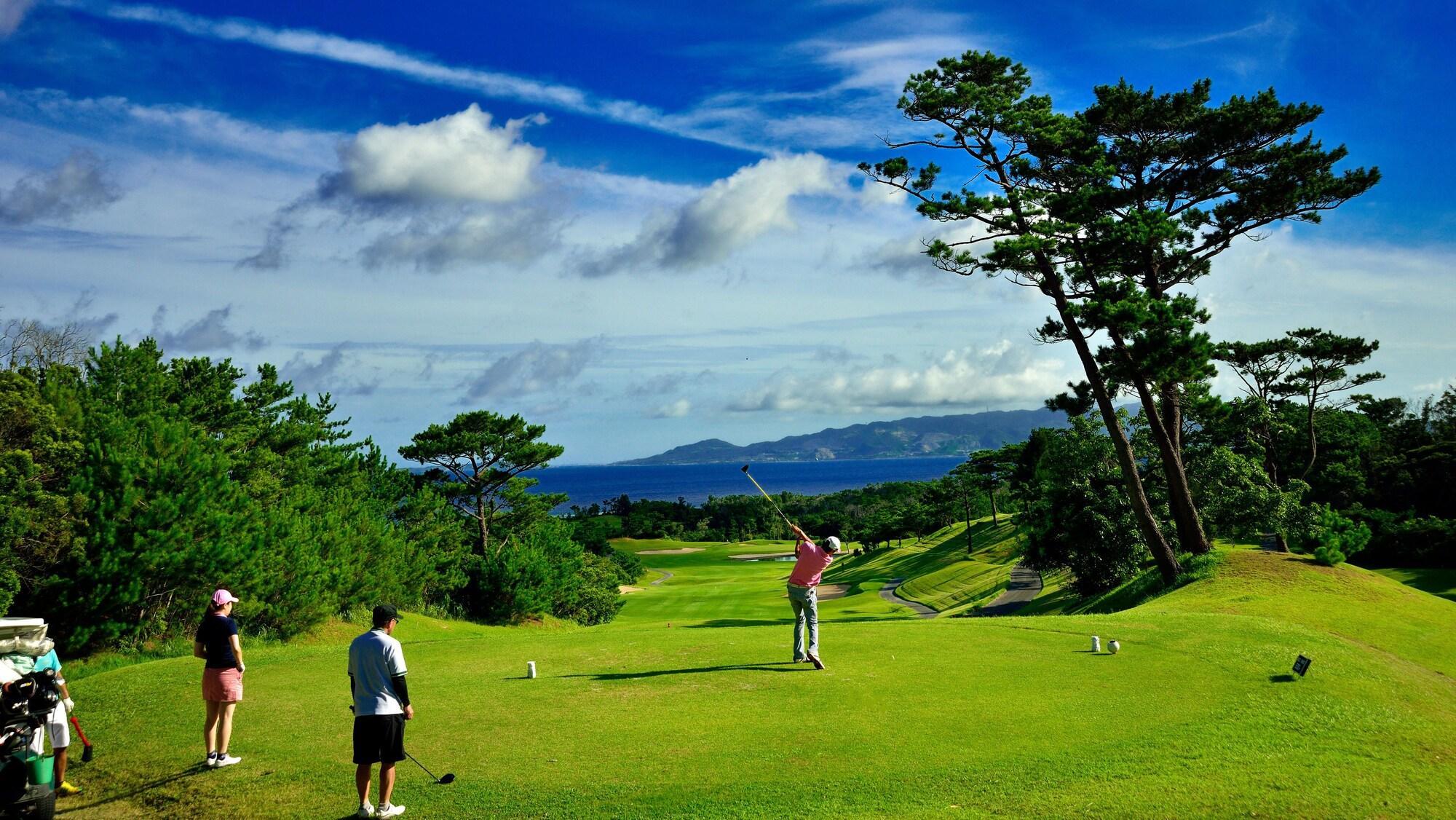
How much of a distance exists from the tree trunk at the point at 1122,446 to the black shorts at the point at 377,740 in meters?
23.9

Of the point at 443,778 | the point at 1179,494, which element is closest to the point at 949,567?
the point at 1179,494

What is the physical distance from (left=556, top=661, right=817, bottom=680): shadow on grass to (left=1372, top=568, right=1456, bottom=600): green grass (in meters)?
31.1

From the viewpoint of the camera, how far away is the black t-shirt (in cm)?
995

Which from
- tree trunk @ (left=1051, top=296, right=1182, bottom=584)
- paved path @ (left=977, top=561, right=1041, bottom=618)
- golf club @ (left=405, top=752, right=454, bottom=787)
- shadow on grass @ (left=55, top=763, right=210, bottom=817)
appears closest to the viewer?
golf club @ (left=405, top=752, right=454, bottom=787)

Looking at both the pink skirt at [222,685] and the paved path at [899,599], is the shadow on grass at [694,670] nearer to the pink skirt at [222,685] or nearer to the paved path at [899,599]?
the pink skirt at [222,685]

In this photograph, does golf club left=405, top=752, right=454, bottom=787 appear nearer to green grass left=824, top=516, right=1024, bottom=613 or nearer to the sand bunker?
green grass left=824, top=516, right=1024, bottom=613

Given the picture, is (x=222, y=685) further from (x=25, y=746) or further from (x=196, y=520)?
(x=196, y=520)

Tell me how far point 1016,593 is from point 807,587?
162 ft

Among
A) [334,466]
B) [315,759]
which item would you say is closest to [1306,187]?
[315,759]

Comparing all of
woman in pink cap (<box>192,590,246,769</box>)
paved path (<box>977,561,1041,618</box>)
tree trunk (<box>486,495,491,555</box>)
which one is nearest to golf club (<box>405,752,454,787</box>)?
woman in pink cap (<box>192,590,246,769</box>)

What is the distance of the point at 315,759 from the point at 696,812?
181 inches

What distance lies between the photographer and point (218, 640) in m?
10.0

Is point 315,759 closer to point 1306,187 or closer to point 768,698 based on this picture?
point 768,698

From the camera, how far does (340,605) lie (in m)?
33.7
